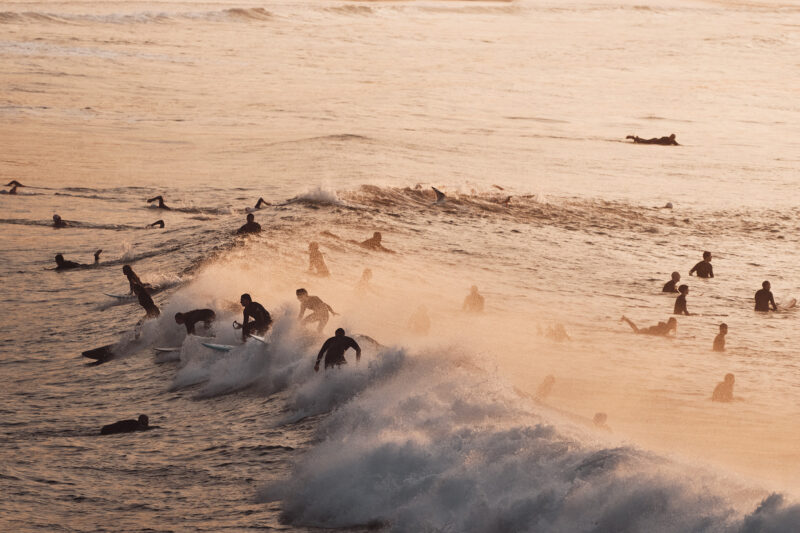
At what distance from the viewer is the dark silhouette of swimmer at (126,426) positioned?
1410cm

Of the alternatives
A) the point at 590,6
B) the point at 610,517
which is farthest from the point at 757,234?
the point at 590,6

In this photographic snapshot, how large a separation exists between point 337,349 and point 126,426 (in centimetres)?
332

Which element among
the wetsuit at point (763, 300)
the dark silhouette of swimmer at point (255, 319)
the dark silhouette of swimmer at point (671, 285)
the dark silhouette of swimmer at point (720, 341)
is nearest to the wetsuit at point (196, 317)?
the dark silhouette of swimmer at point (255, 319)

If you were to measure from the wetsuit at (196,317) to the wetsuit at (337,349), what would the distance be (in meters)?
4.11

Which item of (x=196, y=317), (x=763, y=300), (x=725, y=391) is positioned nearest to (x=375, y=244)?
(x=196, y=317)

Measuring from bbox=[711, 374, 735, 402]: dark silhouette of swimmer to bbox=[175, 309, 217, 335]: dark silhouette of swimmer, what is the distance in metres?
9.27

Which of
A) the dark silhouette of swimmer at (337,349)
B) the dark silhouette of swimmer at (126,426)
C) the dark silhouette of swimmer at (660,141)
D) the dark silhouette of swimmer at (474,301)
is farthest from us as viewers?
the dark silhouette of swimmer at (660,141)

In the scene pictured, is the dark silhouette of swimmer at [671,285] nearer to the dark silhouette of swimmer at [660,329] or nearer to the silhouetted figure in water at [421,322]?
the dark silhouette of swimmer at [660,329]

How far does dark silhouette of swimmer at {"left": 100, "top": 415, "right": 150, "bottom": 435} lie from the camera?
14102 mm

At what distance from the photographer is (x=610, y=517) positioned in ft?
31.8

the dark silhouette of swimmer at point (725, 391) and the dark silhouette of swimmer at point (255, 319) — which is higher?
the dark silhouette of swimmer at point (255, 319)

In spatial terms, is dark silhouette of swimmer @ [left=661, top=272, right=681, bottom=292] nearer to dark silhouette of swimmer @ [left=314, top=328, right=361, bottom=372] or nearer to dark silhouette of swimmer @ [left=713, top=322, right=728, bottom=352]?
dark silhouette of swimmer @ [left=713, top=322, right=728, bottom=352]

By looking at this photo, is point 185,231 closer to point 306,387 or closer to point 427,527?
point 306,387

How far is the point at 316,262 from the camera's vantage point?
23.6m
